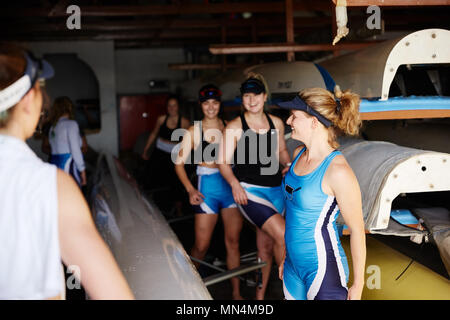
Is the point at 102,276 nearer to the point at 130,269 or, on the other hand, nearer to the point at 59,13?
the point at 130,269

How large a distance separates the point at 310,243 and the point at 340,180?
36 centimetres

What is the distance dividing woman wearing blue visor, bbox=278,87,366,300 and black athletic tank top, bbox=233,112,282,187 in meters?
0.90

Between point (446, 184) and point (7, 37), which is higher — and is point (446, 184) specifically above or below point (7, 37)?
below

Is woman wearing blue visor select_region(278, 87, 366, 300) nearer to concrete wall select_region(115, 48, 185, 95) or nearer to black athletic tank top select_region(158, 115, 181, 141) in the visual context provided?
black athletic tank top select_region(158, 115, 181, 141)

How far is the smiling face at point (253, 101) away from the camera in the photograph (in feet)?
10.6

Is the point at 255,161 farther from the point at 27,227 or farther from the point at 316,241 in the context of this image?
the point at 27,227

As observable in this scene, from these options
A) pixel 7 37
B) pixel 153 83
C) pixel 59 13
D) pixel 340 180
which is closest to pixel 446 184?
pixel 340 180

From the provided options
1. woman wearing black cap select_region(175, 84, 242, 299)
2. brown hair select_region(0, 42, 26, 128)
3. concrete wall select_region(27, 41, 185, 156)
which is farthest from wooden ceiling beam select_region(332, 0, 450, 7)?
concrete wall select_region(27, 41, 185, 156)

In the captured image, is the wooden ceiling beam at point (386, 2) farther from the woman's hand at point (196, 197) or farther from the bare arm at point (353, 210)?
the woman's hand at point (196, 197)

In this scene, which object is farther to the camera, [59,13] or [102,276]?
[59,13]

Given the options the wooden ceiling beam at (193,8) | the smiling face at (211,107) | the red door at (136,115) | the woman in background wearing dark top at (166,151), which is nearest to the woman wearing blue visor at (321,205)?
the smiling face at (211,107)

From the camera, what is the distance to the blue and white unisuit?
2.15 meters
